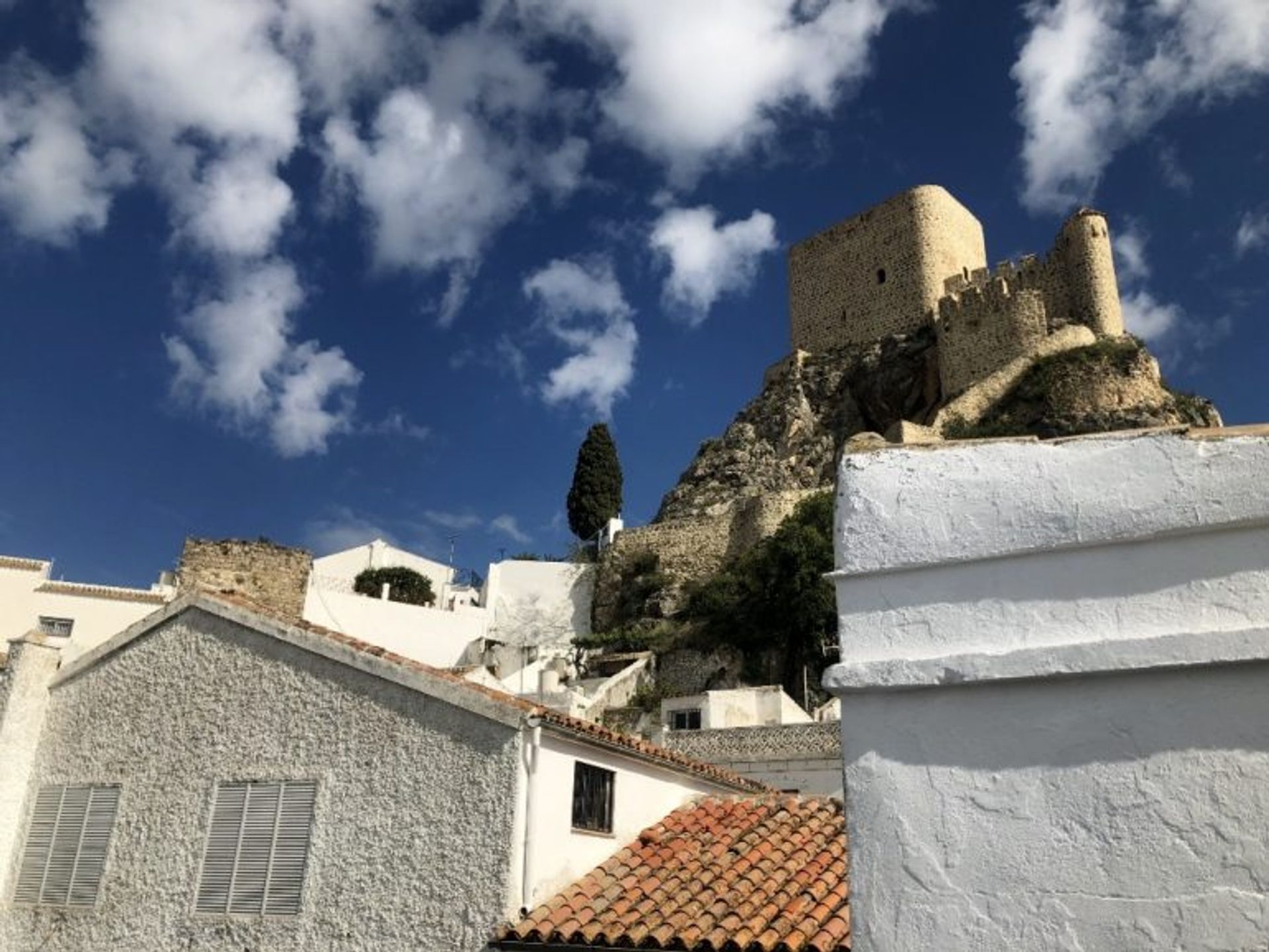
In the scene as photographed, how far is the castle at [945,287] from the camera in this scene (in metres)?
46.3

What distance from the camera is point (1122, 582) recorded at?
4215mm

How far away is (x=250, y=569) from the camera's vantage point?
3469cm

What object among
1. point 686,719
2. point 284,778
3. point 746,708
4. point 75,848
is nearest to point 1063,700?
point 284,778

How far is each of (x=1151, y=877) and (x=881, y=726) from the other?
1137 millimetres

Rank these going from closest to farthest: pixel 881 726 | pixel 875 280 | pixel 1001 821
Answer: pixel 1001 821, pixel 881 726, pixel 875 280

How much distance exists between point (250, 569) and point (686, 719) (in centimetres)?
1810

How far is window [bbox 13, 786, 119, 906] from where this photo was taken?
10688mm

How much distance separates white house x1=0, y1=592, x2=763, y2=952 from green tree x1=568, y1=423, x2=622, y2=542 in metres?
39.4

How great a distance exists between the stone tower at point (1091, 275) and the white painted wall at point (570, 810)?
41192mm

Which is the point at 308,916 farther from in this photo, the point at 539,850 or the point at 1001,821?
the point at 1001,821

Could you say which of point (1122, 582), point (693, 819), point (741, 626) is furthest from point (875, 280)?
point (1122, 582)

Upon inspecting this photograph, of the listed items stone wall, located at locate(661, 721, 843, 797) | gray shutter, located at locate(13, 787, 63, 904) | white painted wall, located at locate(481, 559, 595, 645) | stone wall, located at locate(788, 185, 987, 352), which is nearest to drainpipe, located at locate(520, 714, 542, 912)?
gray shutter, located at locate(13, 787, 63, 904)

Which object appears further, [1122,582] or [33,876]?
[33,876]

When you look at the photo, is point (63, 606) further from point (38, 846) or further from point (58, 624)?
point (38, 846)
